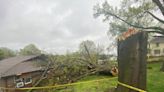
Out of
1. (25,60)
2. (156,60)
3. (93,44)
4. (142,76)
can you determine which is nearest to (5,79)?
(25,60)

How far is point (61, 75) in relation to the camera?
35.4 ft

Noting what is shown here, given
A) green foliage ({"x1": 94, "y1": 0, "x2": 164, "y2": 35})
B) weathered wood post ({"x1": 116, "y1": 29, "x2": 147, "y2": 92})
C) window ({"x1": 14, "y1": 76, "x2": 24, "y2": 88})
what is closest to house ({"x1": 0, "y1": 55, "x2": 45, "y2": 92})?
window ({"x1": 14, "y1": 76, "x2": 24, "y2": 88})

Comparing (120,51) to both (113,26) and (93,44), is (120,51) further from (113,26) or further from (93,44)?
(113,26)

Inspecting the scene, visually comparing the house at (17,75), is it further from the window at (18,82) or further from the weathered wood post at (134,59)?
the weathered wood post at (134,59)

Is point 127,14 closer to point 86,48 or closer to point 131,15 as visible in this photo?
point 131,15

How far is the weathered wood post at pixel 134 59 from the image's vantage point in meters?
2.41

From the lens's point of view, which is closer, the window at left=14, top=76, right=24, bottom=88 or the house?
the house

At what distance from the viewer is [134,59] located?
8.04 ft

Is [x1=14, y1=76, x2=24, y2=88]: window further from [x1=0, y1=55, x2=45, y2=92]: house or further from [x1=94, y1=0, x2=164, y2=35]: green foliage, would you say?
[x1=94, y1=0, x2=164, y2=35]: green foliage

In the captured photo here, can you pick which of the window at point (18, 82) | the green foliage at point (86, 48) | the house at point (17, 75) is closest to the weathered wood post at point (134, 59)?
the green foliage at point (86, 48)

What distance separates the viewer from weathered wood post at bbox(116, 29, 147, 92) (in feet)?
7.91

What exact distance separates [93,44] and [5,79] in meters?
11.0

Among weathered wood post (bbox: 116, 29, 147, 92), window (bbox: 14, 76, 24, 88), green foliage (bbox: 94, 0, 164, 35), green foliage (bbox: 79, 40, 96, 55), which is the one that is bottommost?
window (bbox: 14, 76, 24, 88)

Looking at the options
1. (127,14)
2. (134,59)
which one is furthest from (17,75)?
(134,59)
